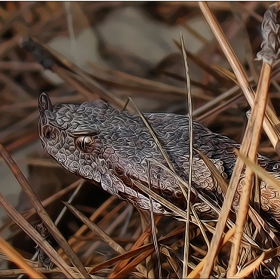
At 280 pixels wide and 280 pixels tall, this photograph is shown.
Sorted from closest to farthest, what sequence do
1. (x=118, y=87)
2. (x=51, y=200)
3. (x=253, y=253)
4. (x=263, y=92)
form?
(x=263, y=92) → (x=253, y=253) → (x=51, y=200) → (x=118, y=87)

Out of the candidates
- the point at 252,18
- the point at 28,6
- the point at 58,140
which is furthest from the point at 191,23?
the point at 58,140

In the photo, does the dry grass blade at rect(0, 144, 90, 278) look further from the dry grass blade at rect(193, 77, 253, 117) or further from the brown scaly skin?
the dry grass blade at rect(193, 77, 253, 117)

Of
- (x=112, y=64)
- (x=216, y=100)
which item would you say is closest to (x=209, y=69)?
(x=216, y=100)

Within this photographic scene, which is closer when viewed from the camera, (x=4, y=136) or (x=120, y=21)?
(x=4, y=136)

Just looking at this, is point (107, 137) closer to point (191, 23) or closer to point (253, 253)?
point (253, 253)

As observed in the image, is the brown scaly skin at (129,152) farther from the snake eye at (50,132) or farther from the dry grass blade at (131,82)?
the dry grass blade at (131,82)

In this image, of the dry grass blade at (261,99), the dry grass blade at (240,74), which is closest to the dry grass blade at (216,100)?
the dry grass blade at (240,74)
